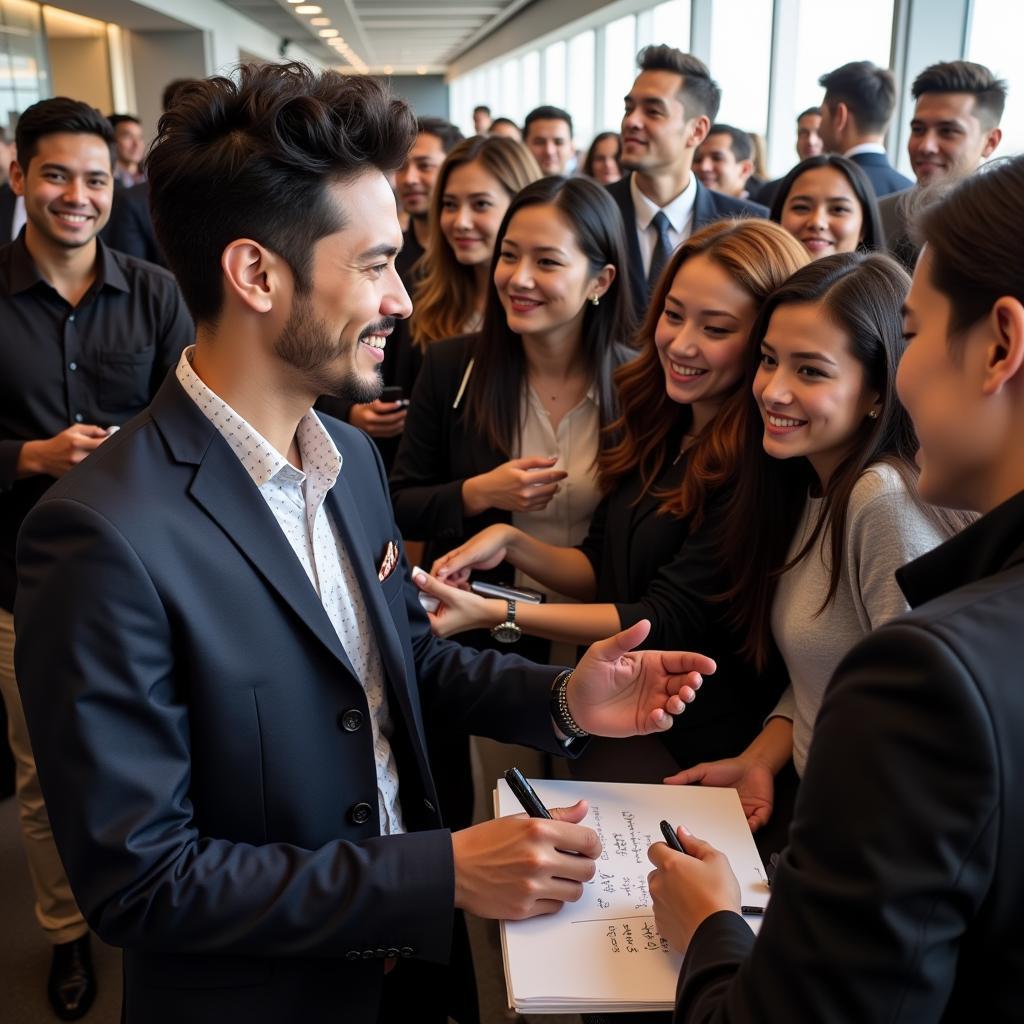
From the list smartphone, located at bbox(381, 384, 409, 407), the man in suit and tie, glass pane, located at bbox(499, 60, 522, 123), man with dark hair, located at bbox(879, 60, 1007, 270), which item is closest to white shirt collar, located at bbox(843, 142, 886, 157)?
man with dark hair, located at bbox(879, 60, 1007, 270)

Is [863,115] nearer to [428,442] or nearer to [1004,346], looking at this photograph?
[428,442]

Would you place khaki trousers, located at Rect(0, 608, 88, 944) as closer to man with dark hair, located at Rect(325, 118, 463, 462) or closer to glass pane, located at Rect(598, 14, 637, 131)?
man with dark hair, located at Rect(325, 118, 463, 462)

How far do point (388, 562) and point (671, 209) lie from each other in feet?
8.80

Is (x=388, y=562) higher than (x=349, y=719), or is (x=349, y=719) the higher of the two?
(x=388, y=562)

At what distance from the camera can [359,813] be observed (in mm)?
1236

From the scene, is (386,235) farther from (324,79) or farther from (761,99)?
(761,99)

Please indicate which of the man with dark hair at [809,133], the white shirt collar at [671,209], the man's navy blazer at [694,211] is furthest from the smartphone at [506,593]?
the man with dark hair at [809,133]

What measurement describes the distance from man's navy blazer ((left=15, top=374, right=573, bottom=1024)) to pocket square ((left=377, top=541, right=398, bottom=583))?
26 cm

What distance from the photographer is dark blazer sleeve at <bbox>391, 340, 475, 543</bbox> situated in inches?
95.5

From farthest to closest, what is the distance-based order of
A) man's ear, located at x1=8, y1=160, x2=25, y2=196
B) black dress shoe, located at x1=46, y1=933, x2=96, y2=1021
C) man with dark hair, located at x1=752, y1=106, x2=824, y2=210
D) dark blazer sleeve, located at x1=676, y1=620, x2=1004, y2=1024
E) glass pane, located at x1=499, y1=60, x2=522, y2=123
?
glass pane, located at x1=499, y1=60, x2=522, y2=123 < man with dark hair, located at x1=752, y1=106, x2=824, y2=210 < man's ear, located at x1=8, y1=160, x2=25, y2=196 < black dress shoe, located at x1=46, y1=933, x2=96, y2=1021 < dark blazer sleeve, located at x1=676, y1=620, x2=1004, y2=1024

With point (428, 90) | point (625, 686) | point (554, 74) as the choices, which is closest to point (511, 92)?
point (554, 74)

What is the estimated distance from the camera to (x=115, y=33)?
14.1 m

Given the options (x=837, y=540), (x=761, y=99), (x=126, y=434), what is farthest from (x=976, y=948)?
(x=761, y=99)

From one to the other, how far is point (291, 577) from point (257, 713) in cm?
17
